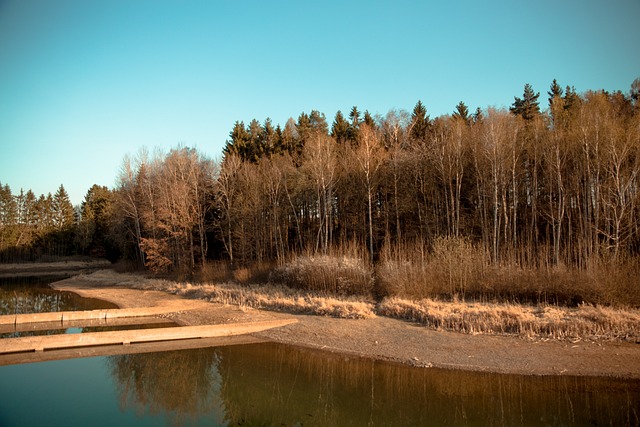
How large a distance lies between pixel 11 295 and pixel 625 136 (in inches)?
1640

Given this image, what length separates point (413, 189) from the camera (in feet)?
107

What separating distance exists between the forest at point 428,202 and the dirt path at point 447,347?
184 inches

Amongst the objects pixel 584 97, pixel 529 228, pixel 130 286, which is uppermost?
pixel 584 97

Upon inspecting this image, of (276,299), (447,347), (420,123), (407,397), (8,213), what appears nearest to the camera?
(407,397)

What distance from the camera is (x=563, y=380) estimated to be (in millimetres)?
10398

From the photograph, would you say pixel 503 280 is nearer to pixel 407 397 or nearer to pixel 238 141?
pixel 407 397

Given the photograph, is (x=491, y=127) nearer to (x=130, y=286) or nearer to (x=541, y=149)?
(x=541, y=149)

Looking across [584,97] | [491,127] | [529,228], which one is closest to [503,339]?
[491,127]

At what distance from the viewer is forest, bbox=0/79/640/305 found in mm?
19891

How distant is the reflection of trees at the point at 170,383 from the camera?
Answer: 9.88 metres

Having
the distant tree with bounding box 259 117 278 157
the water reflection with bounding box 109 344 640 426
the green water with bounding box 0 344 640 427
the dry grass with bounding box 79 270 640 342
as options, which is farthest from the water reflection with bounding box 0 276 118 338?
the distant tree with bounding box 259 117 278 157

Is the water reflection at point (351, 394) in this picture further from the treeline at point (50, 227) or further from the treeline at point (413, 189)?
the treeline at point (50, 227)

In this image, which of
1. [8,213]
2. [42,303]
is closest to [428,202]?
[42,303]

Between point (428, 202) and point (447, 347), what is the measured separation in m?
21.1
